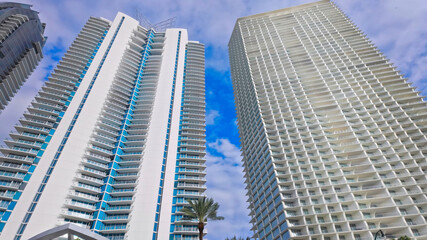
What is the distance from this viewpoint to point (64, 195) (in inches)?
2259

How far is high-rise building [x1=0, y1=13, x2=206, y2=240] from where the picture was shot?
55938mm

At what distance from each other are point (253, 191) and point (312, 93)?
35.1m

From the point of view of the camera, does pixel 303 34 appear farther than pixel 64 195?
Yes

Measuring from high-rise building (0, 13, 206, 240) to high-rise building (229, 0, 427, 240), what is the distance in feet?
57.4

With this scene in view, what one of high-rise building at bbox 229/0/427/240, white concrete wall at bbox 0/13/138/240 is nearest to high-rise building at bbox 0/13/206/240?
white concrete wall at bbox 0/13/138/240

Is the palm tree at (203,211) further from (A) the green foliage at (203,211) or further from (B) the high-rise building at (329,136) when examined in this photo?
(B) the high-rise building at (329,136)

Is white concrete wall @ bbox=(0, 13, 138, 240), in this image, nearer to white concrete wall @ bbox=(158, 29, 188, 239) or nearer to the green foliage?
white concrete wall @ bbox=(158, 29, 188, 239)

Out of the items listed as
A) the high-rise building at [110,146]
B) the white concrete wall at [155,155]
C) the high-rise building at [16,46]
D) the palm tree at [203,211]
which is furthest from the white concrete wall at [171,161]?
the high-rise building at [16,46]

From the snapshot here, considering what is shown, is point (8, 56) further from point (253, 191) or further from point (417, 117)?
point (417, 117)

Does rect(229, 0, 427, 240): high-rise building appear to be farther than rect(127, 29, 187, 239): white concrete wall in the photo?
No

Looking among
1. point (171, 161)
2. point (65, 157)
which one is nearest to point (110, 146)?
point (65, 157)

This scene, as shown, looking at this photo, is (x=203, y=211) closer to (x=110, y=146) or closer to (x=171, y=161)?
(x=171, y=161)

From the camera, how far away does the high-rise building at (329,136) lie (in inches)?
2131

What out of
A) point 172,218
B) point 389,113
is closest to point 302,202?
point 172,218
